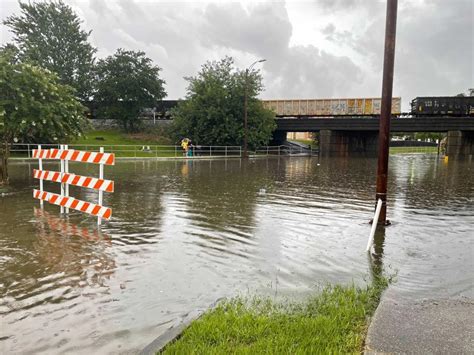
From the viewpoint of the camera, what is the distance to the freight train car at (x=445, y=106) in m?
47.6

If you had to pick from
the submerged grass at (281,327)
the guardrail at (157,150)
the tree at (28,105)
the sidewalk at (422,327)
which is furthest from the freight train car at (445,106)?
the submerged grass at (281,327)

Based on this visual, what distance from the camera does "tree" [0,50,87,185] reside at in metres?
12.0

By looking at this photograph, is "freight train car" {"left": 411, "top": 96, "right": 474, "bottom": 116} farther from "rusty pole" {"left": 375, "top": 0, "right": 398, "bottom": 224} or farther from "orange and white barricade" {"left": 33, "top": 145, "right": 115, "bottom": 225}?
"orange and white barricade" {"left": 33, "top": 145, "right": 115, "bottom": 225}

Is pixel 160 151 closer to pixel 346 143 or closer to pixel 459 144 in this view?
pixel 346 143

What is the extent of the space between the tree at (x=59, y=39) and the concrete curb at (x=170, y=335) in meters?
57.4

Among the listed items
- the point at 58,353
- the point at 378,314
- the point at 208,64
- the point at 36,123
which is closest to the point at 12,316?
the point at 58,353

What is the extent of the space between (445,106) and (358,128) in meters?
11.1

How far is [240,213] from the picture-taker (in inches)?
371

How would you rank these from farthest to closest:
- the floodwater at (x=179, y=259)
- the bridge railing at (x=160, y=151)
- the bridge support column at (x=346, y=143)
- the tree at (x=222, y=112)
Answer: the bridge support column at (x=346, y=143), the tree at (x=222, y=112), the bridge railing at (x=160, y=151), the floodwater at (x=179, y=259)

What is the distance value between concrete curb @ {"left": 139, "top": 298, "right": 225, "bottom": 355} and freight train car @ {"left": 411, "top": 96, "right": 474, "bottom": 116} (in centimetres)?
5187

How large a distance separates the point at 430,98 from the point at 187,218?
1938 inches

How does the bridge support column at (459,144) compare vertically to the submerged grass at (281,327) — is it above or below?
above

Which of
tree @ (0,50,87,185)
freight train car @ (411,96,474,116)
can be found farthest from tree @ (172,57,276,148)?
tree @ (0,50,87,185)

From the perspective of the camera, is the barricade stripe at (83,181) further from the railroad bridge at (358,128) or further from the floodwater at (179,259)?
the railroad bridge at (358,128)
